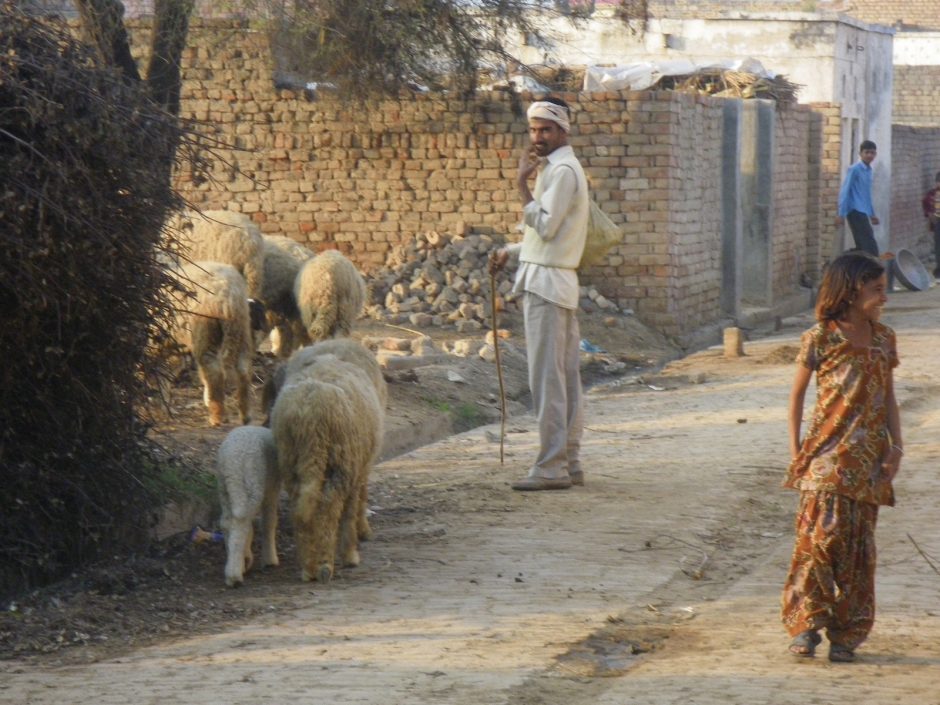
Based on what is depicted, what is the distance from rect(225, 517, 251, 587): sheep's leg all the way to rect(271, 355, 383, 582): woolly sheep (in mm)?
234

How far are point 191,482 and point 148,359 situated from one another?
3.17ft

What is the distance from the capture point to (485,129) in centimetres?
1499

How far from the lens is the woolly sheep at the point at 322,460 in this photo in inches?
248

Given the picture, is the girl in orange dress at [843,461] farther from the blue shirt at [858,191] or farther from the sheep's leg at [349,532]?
the blue shirt at [858,191]

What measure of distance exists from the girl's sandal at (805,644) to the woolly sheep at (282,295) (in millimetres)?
6881

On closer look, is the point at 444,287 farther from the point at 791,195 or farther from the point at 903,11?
the point at 903,11

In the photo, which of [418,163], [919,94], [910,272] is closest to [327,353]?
[418,163]

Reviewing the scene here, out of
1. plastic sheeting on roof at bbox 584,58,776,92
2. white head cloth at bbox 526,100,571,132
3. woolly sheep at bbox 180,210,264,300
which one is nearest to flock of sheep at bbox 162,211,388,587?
white head cloth at bbox 526,100,571,132

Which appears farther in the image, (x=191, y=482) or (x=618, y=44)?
(x=618, y=44)

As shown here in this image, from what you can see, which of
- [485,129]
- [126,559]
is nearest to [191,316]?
[126,559]

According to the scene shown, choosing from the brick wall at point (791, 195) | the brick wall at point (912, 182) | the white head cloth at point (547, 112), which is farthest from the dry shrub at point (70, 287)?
the brick wall at point (912, 182)

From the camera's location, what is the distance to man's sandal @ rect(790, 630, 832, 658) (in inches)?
204

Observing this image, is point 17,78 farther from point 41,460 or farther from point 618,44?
point 618,44

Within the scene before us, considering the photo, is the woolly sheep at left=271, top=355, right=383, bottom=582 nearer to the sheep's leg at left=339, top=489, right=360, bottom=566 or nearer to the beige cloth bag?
the sheep's leg at left=339, top=489, right=360, bottom=566
